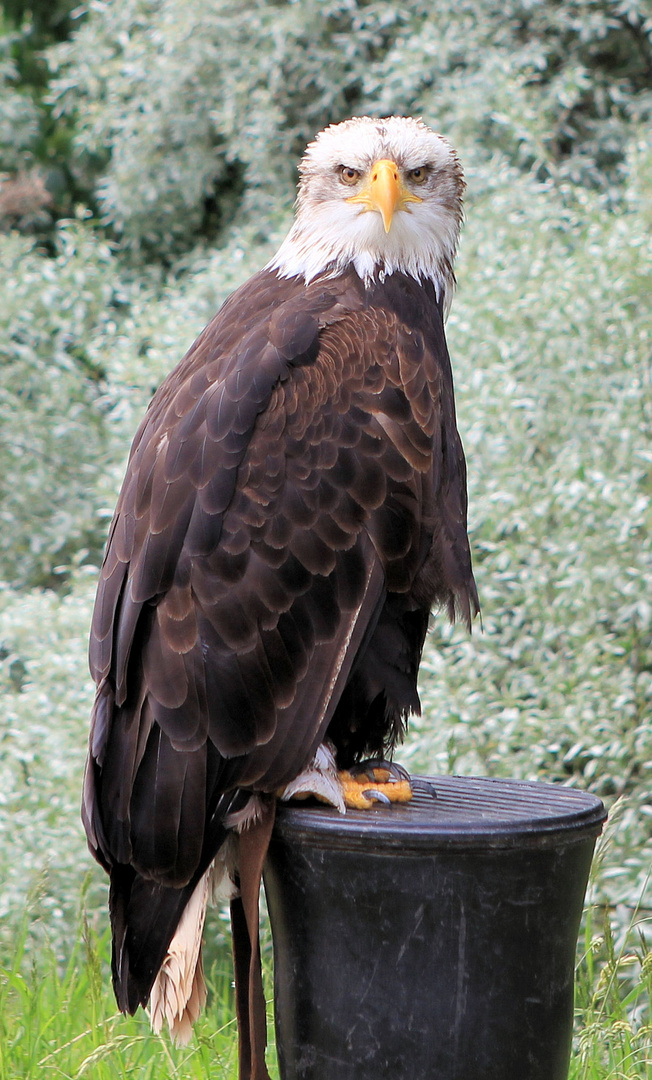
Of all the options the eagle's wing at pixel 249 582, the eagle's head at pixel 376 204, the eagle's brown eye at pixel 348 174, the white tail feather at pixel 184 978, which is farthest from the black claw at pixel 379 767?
the eagle's brown eye at pixel 348 174

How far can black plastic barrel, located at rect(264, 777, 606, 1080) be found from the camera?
2146 mm

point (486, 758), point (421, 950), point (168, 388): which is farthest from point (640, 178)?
point (421, 950)

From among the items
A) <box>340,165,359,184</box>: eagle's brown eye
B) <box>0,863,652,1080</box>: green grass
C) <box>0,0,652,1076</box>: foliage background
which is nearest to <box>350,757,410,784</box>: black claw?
<box>0,863,652,1080</box>: green grass

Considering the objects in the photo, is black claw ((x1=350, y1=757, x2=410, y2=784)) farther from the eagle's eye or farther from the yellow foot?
the eagle's eye

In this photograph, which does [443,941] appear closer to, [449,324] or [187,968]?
[187,968]

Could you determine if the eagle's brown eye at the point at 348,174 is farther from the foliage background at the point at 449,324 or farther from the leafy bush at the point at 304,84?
the leafy bush at the point at 304,84

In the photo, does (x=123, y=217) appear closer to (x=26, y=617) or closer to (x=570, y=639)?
(x=26, y=617)

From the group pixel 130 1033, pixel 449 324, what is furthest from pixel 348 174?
pixel 130 1033

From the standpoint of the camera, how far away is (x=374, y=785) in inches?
101

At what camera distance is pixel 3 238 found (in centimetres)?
632

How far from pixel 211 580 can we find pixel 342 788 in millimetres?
505

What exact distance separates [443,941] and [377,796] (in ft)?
1.35

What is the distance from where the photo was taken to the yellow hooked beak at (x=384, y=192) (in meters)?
2.68

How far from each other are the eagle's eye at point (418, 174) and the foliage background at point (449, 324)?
1323 millimetres
